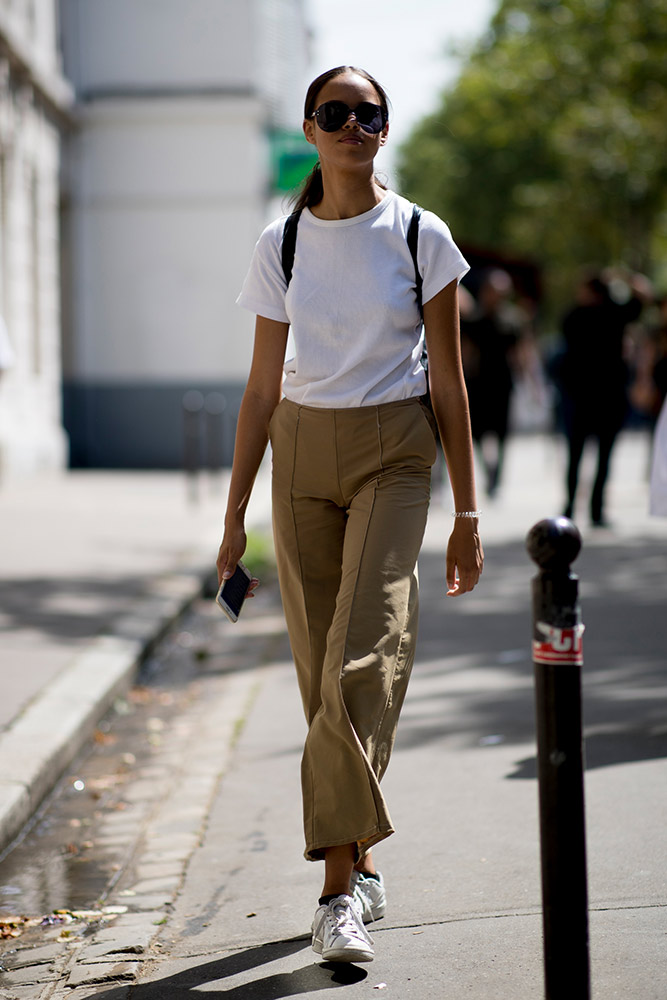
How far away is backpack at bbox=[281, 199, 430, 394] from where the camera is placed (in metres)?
3.47

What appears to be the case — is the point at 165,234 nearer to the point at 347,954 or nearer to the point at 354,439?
the point at 354,439

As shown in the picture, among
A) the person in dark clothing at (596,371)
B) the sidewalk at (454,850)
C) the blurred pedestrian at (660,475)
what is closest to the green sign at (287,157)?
the person in dark clothing at (596,371)

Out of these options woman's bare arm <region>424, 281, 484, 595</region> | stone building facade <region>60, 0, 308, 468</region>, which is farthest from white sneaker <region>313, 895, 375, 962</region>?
stone building facade <region>60, 0, 308, 468</region>

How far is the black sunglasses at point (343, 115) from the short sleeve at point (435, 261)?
0.93 ft

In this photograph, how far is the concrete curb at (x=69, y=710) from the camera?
4758 mm

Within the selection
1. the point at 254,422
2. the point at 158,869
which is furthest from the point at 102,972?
the point at 254,422

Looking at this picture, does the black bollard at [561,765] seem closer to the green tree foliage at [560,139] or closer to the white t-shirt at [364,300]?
the white t-shirt at [364,300]

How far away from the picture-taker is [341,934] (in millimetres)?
3260

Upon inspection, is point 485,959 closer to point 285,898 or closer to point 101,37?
point 285,898

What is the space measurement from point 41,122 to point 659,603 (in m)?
13.1

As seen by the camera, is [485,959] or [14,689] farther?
[14,689]

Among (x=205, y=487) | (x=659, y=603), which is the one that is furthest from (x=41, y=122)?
(x=659, y=603)

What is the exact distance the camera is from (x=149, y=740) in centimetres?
602

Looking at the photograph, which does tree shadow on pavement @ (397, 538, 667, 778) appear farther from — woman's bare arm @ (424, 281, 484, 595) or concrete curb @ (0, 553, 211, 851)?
woman's bare arm @ (424, 281, 484, 595)
